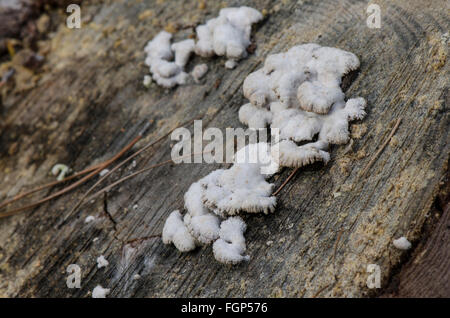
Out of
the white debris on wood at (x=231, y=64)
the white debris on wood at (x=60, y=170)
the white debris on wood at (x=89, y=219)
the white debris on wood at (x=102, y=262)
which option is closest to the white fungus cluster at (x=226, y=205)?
the white debris on wood at (x=102, y=262)

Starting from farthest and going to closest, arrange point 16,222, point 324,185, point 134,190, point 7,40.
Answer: point 7,40
point 16,222
point 134,190
point 324,185

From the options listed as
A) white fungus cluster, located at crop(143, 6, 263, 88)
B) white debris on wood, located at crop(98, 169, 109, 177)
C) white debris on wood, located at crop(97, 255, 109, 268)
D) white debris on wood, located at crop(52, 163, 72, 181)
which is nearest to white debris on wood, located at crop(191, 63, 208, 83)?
white fungus cluster, located at crop(143, 6, 263, 88)

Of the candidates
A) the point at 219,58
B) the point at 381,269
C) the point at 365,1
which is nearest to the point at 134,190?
the point at 219,58

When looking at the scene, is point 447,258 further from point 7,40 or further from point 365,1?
point 7,40

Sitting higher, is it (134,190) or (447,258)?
(447,258)

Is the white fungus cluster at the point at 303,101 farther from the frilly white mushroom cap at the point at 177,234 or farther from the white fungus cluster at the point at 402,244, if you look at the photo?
the frilly white mushroom cap at the point at 177,234

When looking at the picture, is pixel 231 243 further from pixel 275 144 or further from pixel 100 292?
pixel 100 292

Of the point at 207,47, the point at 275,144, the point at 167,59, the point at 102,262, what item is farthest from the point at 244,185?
the point at 167,59

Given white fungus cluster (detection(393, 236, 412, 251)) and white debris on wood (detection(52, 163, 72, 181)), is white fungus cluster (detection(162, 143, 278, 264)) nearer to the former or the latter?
white fungus cluster (detection(393, 236, 412, 251))
